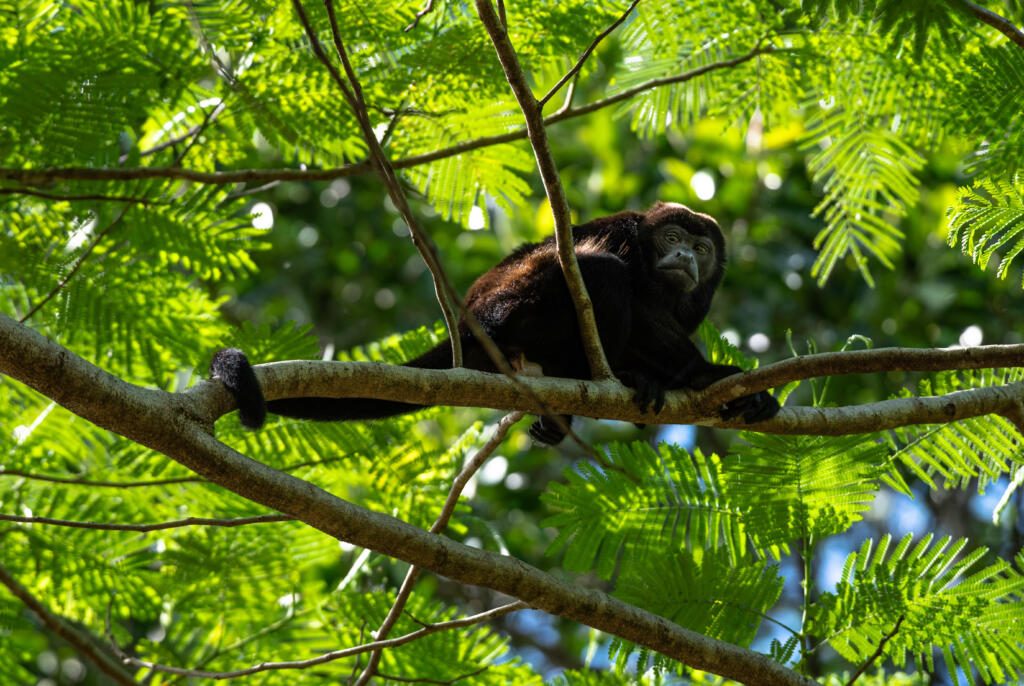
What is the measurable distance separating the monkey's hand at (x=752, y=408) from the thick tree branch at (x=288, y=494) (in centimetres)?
106

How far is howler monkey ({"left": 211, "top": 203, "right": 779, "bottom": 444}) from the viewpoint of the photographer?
4887 millimetres

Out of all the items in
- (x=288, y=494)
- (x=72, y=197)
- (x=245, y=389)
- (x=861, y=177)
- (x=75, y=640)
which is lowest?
(x=75, y=640)

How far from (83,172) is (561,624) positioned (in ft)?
26.8

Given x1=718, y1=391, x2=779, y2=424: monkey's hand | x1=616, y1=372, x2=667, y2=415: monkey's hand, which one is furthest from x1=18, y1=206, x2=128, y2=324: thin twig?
x1=718, y1=391, x2=779, y2=424: monkey's hand

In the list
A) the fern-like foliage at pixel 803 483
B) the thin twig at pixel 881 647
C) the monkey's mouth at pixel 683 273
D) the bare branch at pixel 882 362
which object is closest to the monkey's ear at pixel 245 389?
the bare branch at pixel 882 362

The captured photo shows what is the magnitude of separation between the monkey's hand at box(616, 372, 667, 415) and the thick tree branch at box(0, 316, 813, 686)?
986mm

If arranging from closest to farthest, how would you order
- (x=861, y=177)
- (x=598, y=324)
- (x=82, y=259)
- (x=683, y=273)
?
(x=82, y=259), (x=598, y=324), (x=683, y=273), (x=861, y=177)

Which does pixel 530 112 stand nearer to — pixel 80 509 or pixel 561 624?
pixel 80 509

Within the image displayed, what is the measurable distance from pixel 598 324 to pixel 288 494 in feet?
7.79

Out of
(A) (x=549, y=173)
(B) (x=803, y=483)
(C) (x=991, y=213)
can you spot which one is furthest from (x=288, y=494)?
(C) (x=991, y=213)

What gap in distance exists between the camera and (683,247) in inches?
269

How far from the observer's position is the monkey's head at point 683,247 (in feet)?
21.3

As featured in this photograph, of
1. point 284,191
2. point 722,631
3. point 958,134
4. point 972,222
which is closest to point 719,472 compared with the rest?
point 722,631

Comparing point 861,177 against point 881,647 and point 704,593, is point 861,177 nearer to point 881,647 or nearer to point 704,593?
point 704,593
